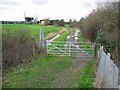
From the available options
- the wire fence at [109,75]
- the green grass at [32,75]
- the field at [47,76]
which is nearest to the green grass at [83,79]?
the field at [47,76]

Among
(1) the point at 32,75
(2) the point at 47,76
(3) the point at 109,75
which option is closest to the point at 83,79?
(2) the point at 47,76

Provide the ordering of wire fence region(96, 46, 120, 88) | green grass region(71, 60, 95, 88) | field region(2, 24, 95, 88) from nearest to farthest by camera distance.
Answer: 1. wire fence region(96, 46, 120, 88)
2. green grass region(71, 60, 95, 88)
3. field region(2, 24, 95, 88)

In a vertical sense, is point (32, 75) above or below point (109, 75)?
below

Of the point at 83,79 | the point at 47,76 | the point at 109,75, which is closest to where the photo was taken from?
the point at 109,75

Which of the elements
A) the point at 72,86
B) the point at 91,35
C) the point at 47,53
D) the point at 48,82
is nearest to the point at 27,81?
the point at 48,82

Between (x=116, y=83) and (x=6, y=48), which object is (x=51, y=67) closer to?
(x=6, y=48)

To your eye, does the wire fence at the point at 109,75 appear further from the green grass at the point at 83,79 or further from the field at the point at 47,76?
the field at the point at 47,76

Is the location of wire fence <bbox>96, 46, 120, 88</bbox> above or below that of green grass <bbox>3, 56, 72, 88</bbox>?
above

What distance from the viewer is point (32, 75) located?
15.3 meters

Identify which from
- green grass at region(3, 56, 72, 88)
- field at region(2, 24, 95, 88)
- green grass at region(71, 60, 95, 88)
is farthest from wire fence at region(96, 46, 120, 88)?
green grass at region(3, 56, 72, 88)

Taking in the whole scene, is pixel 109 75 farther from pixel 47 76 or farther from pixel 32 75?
pixel 32 75

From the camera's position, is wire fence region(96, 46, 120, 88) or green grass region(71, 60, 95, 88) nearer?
wire fence region(96, 46, 120, 88)

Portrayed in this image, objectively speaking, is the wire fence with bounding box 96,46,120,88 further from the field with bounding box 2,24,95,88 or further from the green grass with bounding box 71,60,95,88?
the field with bounding box 2,24,95,88

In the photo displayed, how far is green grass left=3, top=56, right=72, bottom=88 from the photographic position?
13.1 m
